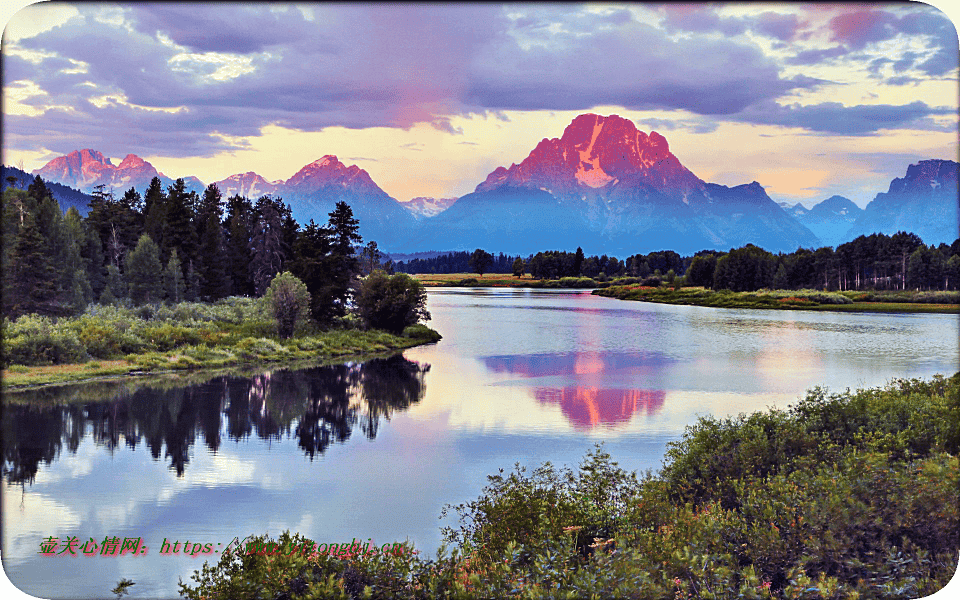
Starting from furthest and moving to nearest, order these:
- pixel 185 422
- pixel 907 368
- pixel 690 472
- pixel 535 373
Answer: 1. pixel 535 373
2. pixel 907 368
3. pixel 185 422
4. pixel 690 472

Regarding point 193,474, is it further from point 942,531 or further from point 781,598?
point 942,531

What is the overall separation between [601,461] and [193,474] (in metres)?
9.78

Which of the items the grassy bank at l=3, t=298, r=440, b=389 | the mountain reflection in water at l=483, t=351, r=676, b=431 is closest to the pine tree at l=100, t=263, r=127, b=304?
the grassy bank at l=3, t=298, r=440, b=389

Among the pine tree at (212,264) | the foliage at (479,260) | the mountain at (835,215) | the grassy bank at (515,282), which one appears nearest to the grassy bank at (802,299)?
the grassy bank at (515,282)

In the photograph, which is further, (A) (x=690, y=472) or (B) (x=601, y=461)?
(B) (x=601, y=461)

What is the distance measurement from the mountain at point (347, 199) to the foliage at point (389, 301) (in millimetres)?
5225

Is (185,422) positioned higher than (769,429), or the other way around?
(769,429)

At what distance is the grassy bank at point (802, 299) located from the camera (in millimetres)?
64562

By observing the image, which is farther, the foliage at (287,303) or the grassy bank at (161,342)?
the foliage at (287,303)

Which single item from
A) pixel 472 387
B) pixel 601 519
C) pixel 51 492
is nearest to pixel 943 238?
pixel 601 519

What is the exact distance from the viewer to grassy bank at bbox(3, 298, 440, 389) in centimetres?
2928

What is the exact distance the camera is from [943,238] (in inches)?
817

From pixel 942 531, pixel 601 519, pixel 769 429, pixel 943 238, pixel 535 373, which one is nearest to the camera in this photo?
pixel 942 531

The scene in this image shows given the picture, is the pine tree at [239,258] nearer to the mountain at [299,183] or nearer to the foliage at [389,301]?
the mountain at [299,183]
